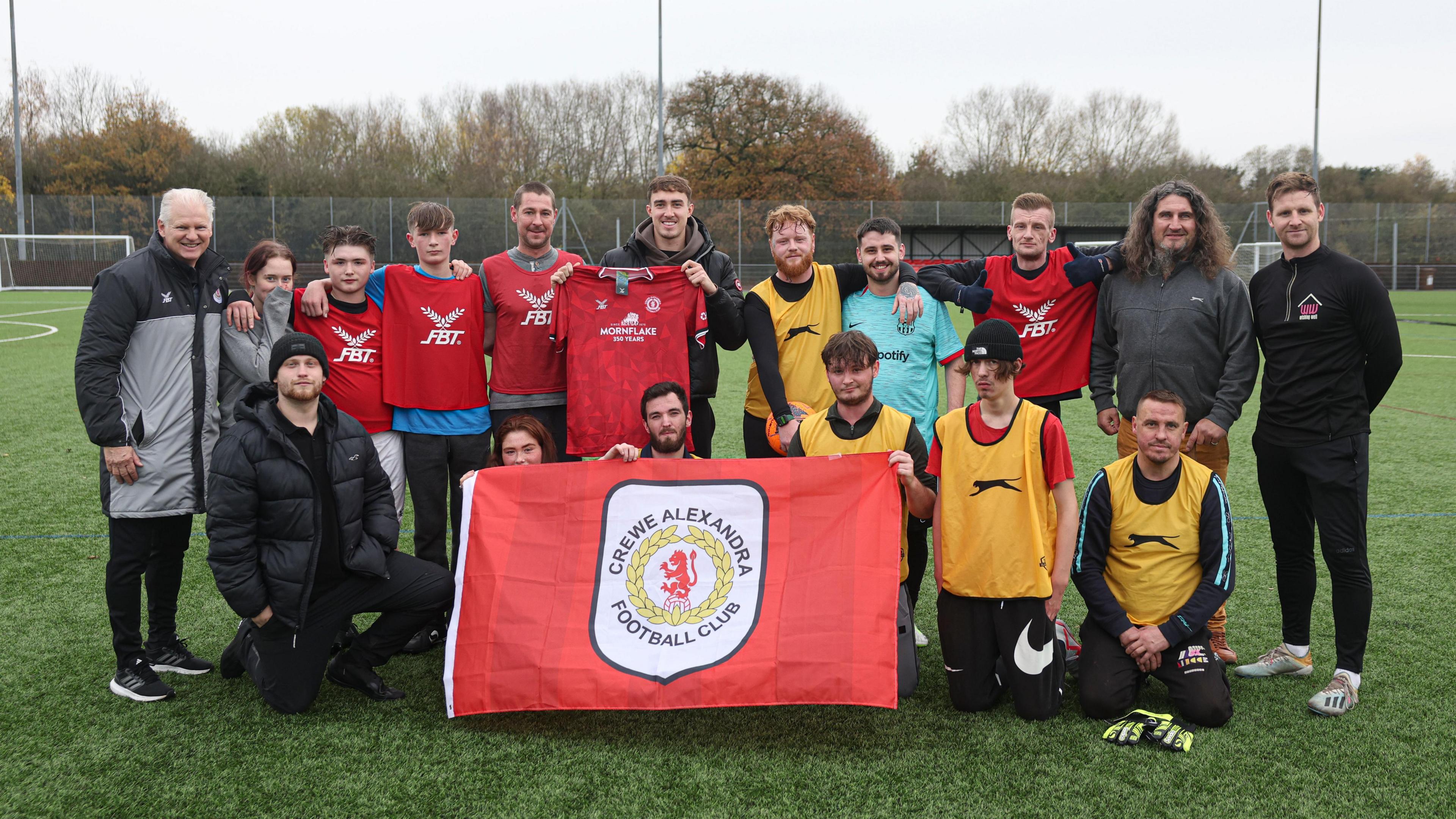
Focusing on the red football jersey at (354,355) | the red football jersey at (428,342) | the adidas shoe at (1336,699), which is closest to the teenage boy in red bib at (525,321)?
the red football jersey at (428,342)

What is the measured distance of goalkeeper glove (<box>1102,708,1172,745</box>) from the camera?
11.0ft

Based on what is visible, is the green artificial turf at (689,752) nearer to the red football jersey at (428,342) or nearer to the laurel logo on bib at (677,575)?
the laurel logo on bib at (677,575)

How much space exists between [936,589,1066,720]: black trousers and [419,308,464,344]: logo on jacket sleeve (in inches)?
101

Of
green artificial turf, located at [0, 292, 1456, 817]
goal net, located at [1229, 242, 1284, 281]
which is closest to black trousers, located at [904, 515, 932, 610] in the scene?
green artificial turf, located at [0, 292, 1456, 817]

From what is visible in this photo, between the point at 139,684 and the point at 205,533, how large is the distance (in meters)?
2.35

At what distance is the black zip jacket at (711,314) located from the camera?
4.65 metres

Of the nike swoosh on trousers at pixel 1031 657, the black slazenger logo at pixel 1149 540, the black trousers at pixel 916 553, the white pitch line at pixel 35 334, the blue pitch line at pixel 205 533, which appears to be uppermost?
the white pitch line at pixel 35 334

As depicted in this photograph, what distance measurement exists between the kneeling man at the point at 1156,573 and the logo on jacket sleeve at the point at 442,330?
2.96 m

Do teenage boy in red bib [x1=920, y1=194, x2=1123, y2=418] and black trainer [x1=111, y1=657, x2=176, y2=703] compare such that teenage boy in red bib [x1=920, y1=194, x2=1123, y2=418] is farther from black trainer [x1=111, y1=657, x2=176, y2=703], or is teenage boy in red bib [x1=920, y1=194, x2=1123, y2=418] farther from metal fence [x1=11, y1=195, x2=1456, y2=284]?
metal fence [x1=11, y1=195, x2=1456, y2=284]

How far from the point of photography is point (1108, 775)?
10.3 feet

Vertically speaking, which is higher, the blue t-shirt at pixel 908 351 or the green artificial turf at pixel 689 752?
the blue t-shirt at pixel 908 351

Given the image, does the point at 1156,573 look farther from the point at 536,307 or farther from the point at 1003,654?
the point at 536,307

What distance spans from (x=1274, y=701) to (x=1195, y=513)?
0.83 m

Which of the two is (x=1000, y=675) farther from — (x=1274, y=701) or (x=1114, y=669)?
(x=1274, y=701)
